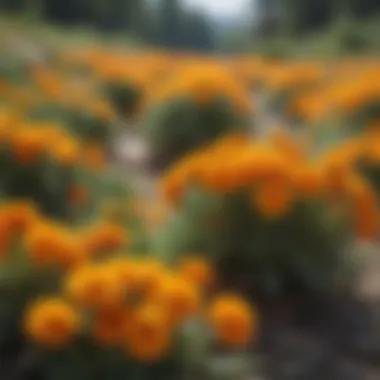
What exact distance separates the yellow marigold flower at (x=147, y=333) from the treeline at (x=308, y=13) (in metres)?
15.7

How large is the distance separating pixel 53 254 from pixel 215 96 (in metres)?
4.01

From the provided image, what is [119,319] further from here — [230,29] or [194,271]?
[230,29]

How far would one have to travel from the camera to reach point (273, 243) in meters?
3.98

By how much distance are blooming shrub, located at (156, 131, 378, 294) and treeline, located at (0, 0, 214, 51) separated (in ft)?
35.4

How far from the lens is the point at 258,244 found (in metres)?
3.99

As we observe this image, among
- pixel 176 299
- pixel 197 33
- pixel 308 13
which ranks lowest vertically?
pixel 176 299

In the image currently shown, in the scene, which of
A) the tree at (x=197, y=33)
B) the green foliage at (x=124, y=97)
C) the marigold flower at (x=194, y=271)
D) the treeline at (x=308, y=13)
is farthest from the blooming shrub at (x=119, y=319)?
the treeline at (x=308, y=13)

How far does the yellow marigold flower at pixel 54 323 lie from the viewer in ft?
9.80

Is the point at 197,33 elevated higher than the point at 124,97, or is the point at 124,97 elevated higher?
the point at 197,33

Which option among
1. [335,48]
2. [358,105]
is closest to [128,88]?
[358,105]

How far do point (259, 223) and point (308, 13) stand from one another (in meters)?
16.2

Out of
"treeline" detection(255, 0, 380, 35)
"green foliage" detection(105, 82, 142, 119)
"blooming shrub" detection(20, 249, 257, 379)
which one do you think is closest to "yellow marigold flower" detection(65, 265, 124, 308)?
"blooming shrub" detection(20, 249, 257, 379)

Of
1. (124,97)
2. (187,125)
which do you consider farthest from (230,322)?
(124,97)

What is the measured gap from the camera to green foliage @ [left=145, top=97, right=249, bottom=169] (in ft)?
23.0
